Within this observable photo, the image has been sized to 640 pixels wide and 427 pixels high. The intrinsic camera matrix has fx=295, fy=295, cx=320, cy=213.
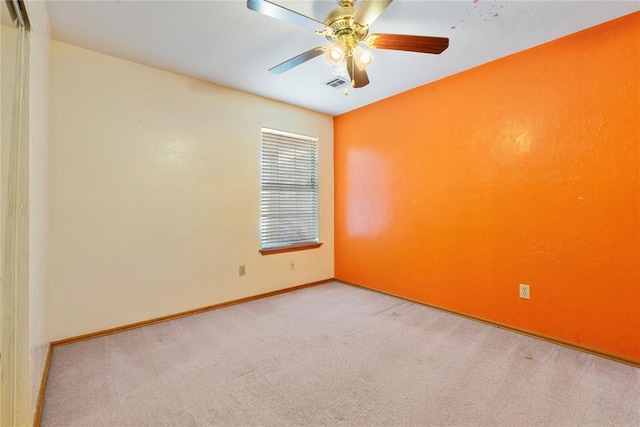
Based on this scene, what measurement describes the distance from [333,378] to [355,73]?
1945 millimetres

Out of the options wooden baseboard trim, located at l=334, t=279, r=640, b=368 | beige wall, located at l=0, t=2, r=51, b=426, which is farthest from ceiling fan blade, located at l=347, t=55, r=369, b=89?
wooden baseboard trim, located at l=334, t=279, r=640, b=368

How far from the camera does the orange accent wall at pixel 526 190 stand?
2049 millimetres

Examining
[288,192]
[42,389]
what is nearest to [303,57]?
[288,192]

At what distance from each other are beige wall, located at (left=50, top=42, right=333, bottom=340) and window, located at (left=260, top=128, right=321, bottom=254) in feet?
0.46

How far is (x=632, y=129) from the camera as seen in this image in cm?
199

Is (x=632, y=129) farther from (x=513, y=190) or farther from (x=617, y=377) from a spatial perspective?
(x=617, y=377)

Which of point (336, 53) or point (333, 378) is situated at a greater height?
point (336, 53)

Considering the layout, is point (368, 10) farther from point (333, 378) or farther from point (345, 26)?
point (333, 378)

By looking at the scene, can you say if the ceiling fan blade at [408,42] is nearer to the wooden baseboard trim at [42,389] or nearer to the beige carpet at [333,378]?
the beige carpet at [333,378]

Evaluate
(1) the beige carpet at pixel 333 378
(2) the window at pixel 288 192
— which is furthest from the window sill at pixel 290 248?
(1) the beige carpet at pixel 333 378

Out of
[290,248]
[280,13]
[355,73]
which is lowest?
[290,248]

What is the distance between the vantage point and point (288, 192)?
12.4ft

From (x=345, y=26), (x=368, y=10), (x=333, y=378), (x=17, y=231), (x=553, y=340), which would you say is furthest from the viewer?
(x=553, y=340)

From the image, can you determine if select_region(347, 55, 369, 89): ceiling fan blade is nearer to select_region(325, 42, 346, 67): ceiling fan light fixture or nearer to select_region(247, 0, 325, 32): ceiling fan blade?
select_region(325, 42, 346, 67): ceiling fan light fixture
